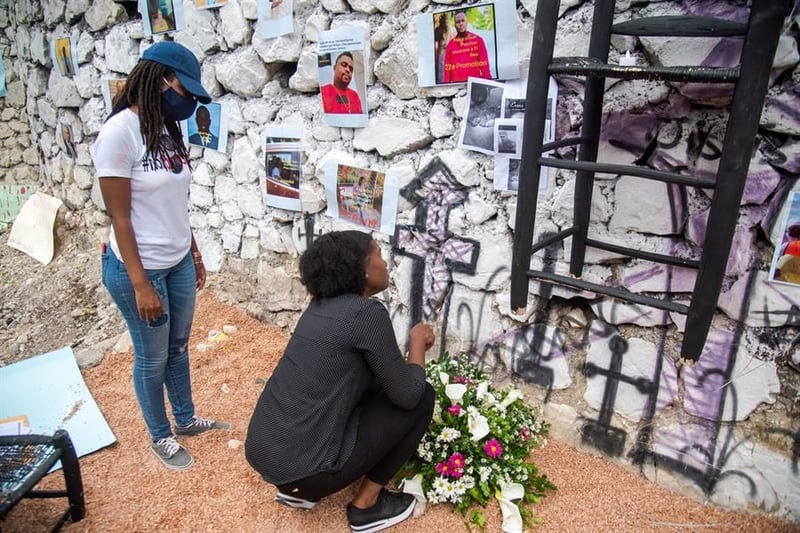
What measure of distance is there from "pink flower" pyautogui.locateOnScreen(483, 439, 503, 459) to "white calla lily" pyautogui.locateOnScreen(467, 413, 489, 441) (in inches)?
1.4

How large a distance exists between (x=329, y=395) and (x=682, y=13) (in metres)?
1.56

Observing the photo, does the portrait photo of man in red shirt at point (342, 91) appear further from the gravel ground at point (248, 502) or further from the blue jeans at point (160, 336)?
the gravel ground at point (248, 502)

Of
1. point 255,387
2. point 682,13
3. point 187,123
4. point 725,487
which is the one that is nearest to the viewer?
point 682,13

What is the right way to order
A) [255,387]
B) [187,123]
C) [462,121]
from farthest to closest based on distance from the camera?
[187,123], [255,387], [462,121]

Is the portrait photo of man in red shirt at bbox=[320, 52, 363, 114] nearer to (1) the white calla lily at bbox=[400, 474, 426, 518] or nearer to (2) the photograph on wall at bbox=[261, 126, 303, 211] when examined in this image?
(2) the photograph on wall at bbox=[261, 126, 303, 211]

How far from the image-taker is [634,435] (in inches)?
79.3

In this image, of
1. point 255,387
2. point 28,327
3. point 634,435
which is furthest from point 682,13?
point 28,327

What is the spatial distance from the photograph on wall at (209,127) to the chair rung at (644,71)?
225 centimetres

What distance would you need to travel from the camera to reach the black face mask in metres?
1.84

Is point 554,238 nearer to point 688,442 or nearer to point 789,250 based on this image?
point 789,250

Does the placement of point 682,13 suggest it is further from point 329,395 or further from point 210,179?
point 210,179

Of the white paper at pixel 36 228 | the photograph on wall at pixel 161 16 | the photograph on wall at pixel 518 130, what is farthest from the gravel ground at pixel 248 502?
the white paper at pixel 36 228

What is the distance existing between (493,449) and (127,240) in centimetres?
146

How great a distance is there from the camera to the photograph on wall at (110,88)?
3.88 metres
